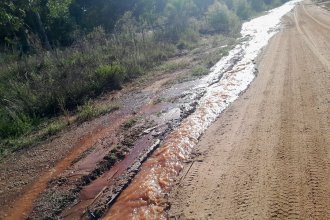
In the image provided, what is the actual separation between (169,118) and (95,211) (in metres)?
3.58

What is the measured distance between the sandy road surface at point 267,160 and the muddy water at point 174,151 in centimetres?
24

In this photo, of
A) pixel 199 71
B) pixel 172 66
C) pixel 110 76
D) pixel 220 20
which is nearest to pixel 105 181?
pixel 110 76

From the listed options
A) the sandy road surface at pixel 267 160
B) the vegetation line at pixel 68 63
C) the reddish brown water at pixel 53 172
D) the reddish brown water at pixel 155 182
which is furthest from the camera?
the vegetation line at pixel 68 63

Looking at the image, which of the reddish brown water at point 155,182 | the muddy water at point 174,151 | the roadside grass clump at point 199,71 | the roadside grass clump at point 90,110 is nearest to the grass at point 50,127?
the roadside grass clump at point 90,110

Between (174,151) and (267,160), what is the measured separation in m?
1.75

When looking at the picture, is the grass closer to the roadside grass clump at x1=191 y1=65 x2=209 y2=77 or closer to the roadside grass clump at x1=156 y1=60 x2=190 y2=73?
the roadside grass clump at x1=191 y1=65 x2=209 y2=77

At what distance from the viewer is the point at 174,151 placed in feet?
20.6

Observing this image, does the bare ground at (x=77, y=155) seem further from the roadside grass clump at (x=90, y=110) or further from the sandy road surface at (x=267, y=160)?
the sandy road surface at (x=267, y=160)

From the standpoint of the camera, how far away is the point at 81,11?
27125 millimetres

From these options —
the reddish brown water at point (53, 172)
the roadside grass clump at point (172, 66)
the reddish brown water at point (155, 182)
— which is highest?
the roadside grass clump at point (172, 66)

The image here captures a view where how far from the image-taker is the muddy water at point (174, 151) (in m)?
4.81

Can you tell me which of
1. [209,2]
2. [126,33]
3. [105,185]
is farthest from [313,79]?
[209,2]

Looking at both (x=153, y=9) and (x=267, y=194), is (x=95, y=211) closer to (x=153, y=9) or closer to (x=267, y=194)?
(x=267, y=194)

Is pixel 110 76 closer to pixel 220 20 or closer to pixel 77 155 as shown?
pixel 77 155
